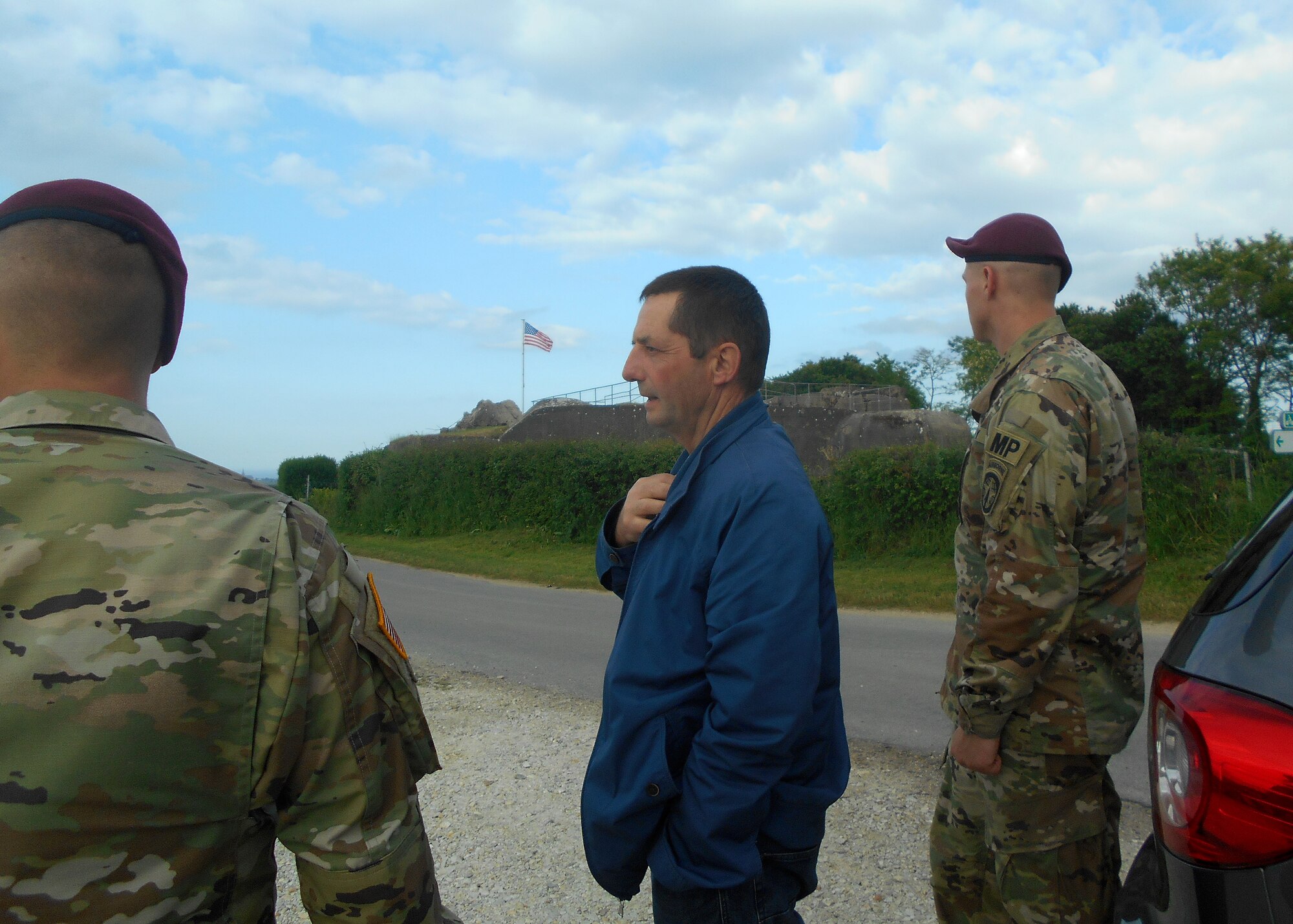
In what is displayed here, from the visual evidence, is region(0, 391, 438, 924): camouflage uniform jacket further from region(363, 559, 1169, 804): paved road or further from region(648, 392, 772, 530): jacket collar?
region(363, 559, 1169, 804): paved road

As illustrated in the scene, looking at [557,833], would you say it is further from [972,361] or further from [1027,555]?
[972,361]

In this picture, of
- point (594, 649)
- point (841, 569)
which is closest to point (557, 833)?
point (594, 649)

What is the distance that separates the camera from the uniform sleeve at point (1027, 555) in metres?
2.34

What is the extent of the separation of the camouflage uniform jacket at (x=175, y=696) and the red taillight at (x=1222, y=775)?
143 centimetres

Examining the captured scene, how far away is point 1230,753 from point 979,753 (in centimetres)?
89

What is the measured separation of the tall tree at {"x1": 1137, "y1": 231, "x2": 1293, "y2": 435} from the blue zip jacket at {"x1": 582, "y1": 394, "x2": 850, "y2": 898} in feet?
109

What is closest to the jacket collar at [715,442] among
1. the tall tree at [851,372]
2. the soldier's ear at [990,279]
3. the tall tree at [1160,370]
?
the soldier's ear at [990,279]

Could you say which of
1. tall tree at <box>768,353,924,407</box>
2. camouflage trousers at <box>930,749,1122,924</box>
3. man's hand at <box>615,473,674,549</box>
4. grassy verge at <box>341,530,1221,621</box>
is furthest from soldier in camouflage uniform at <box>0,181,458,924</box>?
tall tree at <box>768,353,924,407</box>

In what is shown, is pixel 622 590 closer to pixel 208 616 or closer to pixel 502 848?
pixel 208 616

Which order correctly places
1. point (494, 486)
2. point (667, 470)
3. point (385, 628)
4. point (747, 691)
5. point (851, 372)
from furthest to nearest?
point (851, 372), point (494, 486), point (667, 470), point (747, 691), point (385, 628)

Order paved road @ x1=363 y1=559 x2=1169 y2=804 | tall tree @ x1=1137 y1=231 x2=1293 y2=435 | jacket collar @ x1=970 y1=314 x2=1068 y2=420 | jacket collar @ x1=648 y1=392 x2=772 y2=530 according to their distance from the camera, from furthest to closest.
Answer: tall tree @ x1=1137 y1=231 x2=1293 y2=435
paved road @ x1=363 y1=559 x2=1169 y2=804
jacket collar @ x1=970 y1=314 x2=1068 y2=420
jacket collar @ x1=648 y1=392 x2=772 y2=530

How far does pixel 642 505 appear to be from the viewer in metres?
2.44

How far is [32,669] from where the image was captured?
4.24 ft

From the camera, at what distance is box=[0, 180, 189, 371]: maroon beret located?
4.82 ft
